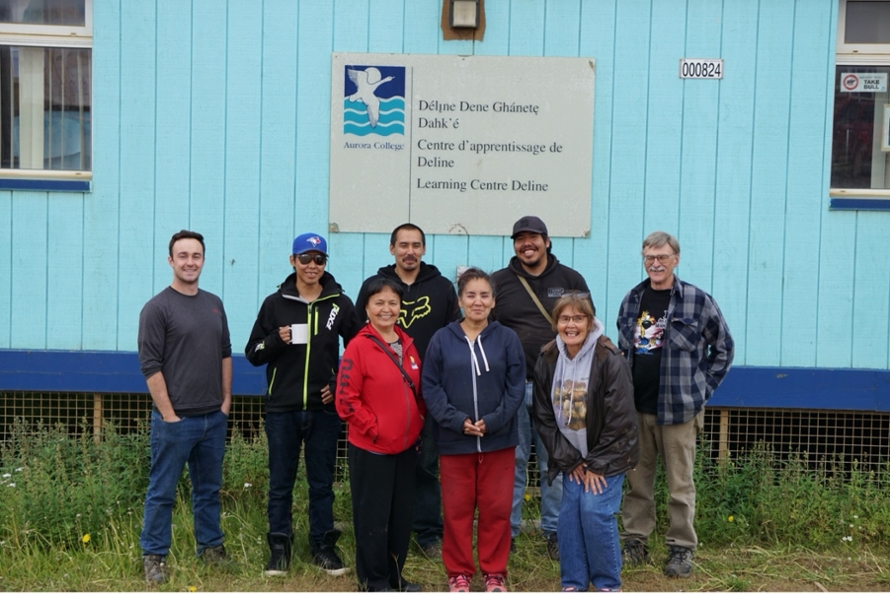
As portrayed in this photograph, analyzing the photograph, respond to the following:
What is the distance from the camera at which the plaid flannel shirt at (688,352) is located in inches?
189

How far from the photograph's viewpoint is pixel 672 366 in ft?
15.8

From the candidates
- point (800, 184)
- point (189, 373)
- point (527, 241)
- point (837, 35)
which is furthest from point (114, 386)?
point (837, 35)

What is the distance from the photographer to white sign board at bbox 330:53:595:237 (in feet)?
19.6

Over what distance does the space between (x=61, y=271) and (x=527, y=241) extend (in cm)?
301

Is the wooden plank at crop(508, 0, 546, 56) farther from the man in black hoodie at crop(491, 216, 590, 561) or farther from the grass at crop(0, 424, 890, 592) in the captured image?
the grass at crop(0, 424, 890, 592)

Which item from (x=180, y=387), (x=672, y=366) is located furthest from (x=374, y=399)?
(x=672, y=366)

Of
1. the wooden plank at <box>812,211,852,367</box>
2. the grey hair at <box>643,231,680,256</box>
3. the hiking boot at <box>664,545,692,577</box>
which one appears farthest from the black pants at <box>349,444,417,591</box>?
the wooden plank at <box>812,211,852,367</box>

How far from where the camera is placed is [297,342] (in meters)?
4.71

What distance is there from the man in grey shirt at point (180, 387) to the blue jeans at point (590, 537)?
1748 millimetres

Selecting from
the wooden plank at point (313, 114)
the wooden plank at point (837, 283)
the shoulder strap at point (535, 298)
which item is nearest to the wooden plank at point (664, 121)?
the wooden plank at point (837, 283)

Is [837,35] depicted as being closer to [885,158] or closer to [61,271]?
[885,158]

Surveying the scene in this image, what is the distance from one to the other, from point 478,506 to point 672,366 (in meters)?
1.20

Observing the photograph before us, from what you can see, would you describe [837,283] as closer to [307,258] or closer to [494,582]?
[494,582]

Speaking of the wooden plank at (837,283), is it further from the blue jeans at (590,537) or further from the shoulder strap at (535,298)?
the blue jeans at (590,537)
